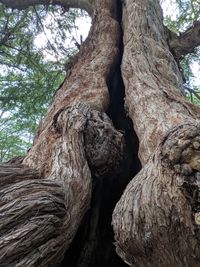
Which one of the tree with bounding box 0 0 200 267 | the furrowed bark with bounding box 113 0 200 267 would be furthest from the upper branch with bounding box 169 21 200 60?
the furrowed bark with bounding box 113 0 200 267

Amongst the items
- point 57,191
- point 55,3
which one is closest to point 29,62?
point 55,3

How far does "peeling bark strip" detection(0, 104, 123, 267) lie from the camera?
135 cm

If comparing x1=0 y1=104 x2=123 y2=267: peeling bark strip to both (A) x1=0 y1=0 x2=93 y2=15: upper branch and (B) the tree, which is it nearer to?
(B) the tree

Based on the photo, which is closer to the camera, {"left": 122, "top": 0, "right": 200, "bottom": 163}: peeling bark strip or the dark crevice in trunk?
{"left": 122, "top": 0, "right": 200, "bottom": 163}: peeling bark strip

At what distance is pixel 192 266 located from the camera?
4.22 ft

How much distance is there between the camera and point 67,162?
75.1 inches

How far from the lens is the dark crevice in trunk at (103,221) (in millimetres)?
2237

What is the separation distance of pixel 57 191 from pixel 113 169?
70cm

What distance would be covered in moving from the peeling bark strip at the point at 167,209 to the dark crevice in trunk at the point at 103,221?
79cm

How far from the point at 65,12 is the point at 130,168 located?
3487mm

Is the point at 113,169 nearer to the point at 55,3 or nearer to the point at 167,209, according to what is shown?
the point at 167,209

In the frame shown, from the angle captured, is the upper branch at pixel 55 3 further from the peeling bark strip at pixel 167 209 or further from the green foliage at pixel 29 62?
the peeling bark strip at pixel 167 209

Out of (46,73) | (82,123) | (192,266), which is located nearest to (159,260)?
(192,266)

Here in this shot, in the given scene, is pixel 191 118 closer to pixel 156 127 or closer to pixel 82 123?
pixel 156 127
